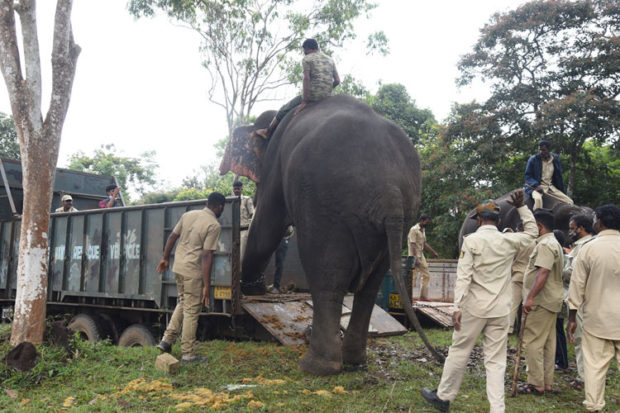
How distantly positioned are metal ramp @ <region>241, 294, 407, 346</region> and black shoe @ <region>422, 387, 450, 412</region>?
2045mm

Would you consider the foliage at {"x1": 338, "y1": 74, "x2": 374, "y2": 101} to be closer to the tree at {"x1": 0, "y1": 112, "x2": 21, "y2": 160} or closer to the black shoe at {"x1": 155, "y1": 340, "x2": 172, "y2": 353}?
the black shoe at {"x1": 155, "y1": 340, "x2": 172, "y2": 353}

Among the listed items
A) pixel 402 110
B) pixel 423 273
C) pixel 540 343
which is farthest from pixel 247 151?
pixel 402 110

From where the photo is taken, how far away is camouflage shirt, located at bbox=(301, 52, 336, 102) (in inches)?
230

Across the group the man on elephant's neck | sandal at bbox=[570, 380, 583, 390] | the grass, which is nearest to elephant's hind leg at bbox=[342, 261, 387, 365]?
the grass

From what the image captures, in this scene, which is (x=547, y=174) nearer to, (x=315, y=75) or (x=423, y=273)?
(x=423, y=273)

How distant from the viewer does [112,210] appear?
7.75m

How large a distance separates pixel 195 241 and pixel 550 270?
12.2ft

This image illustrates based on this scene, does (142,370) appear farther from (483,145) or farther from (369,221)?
(483,145)

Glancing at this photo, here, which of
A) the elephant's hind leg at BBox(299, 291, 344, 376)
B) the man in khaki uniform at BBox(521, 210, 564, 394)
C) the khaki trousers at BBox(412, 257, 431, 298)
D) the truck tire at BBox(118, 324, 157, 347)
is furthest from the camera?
the khaki trousers at BBox(412, 257, 431, 298)

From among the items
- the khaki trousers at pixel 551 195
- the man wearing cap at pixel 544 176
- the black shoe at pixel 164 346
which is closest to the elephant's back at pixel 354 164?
the black shoe at pixel 164 346

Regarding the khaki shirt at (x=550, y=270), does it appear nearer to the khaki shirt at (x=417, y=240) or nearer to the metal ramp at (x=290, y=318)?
the metal ramp at (x=290, y=318)

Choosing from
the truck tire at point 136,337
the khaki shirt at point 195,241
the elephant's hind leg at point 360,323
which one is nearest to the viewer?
the elephant's hind leg at point 360,323

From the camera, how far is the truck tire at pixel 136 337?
7023mm

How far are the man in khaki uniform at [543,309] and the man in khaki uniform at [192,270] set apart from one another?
10.9 feet
